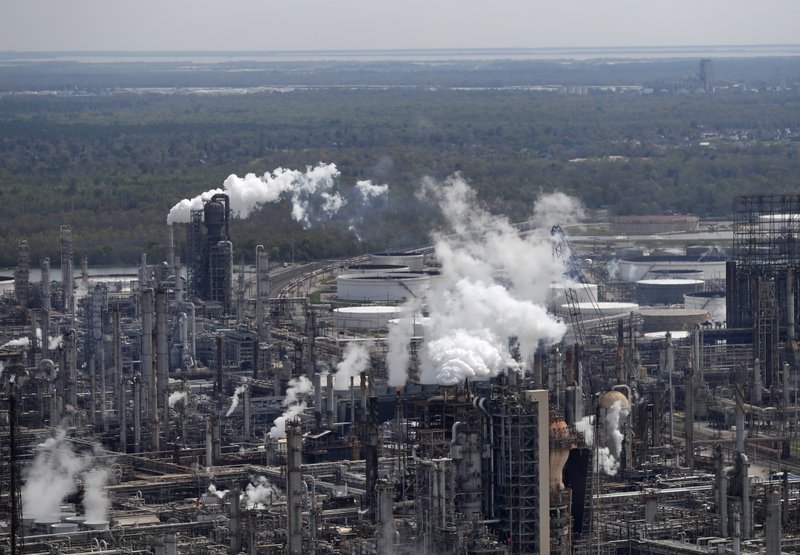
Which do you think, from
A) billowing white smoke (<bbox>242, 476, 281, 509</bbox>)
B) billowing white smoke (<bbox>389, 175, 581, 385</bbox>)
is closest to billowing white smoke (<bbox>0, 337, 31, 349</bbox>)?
billowing white smoke (<bbox>389, 175, 581, 385</bbox>)

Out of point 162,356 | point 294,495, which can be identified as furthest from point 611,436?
point 294,495

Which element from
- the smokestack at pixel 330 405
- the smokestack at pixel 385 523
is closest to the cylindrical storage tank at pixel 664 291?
the smokestack at pixel 330 405

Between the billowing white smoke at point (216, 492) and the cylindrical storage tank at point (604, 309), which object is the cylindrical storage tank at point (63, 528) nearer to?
the billowing white smoke at point (216, 492)

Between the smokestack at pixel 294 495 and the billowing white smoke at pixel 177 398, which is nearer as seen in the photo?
the smokestack at pixel 294 495

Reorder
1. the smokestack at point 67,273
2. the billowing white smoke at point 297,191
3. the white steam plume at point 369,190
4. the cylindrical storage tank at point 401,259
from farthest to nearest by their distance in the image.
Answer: the white steam plume at point 369,190, the billowing white smoke at point 297,191, the cylindrical storage tank at point 401,259, the smokestack at point 67,273

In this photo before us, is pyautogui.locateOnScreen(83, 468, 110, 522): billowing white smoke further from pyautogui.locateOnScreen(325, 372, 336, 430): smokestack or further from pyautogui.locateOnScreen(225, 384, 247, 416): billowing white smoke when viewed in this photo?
pyautogui.locateOnScreen(225, 384, 247, 416): billowing white smoke

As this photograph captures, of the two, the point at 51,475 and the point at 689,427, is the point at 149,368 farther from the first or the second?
the point at 689,427
